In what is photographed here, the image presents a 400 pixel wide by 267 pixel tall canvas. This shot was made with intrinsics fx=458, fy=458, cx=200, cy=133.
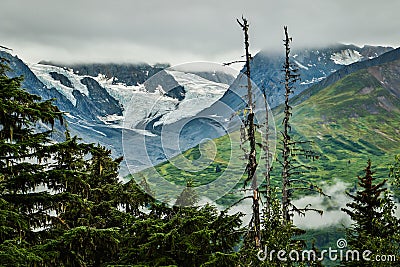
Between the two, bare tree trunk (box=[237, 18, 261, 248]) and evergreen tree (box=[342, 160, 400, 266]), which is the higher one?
bare tree trunk (box=[237, 18, 261, 248])

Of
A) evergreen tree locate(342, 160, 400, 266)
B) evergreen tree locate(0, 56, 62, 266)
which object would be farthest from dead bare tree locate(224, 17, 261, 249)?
evergreen tree locate(0, 56, 62, 266)

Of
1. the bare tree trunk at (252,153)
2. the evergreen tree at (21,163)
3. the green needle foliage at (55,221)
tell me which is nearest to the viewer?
the green needle foliage at (55,221)

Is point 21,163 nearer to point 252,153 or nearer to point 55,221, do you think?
point 55,221

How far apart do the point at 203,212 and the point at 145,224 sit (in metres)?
2.92

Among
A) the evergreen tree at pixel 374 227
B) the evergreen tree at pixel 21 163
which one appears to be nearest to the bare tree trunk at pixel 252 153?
the evergreen tree at pixel 374 227

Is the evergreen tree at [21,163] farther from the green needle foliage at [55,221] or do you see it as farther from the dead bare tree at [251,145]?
the dead bare tree at [251,145]

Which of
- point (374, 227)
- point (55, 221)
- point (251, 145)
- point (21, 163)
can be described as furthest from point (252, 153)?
point (374, 227)

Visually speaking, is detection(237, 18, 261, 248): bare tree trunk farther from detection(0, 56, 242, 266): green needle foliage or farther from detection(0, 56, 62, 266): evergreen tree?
detection(0, 56, 62, 266): evergreen tree

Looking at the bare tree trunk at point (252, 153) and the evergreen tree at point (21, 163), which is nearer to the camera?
the evergreen tree at point (21, 163)

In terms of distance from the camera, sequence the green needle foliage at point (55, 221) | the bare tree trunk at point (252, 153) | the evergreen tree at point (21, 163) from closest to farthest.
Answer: the green needle foliage at point (55, 221) → the evergreen tree at point (21, 163) → the bare tree trunk at point (252, 153)

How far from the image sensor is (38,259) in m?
11.6

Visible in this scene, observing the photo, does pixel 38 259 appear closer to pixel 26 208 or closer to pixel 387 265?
pixel 26 208

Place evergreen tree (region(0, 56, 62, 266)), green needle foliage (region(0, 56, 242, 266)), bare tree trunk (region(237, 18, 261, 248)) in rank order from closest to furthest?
green needle foliage (region(0, 56, 242, 266)), evergreen tree (region(0, 56, 62, 266)), bare tree trunk (region(237, 18, 261, 248))

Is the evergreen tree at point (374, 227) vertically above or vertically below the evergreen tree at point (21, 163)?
below
